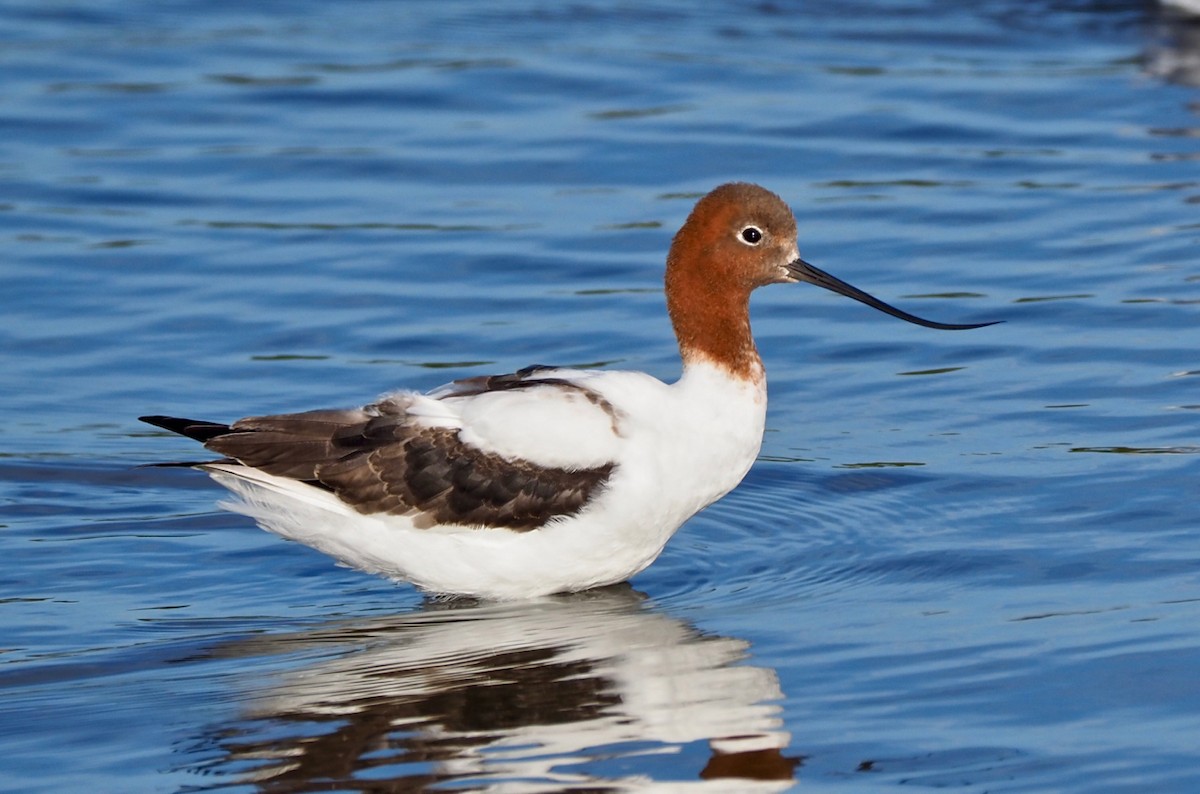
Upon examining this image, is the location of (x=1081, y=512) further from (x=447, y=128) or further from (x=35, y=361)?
(x=447, y=128)

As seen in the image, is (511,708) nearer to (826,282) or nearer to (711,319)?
(711,319)

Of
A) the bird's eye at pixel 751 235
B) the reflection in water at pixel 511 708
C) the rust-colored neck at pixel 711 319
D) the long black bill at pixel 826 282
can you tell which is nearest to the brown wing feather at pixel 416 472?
the reflection in water at pixel 511 708

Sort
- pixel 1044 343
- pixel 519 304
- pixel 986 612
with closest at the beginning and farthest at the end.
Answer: pixel 986 612
pixel 1044 343
pixel 519 304

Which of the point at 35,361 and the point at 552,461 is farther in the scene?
the point at 35,361

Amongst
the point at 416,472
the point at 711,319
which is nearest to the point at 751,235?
the point at 711,319

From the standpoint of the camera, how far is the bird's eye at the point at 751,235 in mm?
8477

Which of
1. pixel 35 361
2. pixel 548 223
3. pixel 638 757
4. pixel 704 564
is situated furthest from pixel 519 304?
pixel 638 757

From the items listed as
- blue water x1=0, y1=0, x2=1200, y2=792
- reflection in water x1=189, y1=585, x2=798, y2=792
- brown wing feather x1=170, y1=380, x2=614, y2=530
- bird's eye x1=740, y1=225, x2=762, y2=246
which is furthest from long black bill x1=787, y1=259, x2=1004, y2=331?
reflection in water x1=189, y1=585, x2=798, y2=792

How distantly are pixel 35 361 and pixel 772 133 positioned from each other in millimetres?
6373

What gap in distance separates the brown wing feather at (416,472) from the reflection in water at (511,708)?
0.44 m

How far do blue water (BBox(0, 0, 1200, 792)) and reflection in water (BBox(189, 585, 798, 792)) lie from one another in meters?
0.02

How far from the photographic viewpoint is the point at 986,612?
24.8ft

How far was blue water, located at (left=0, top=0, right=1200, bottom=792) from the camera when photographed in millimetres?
6695

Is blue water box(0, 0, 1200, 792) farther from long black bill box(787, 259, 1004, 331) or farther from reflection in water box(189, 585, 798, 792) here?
long black bill box(787, 259, 1004, 331)
